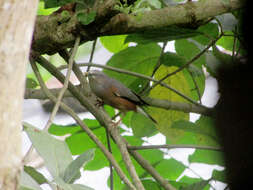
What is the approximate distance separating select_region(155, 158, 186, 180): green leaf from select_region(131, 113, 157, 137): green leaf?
0.56 feet

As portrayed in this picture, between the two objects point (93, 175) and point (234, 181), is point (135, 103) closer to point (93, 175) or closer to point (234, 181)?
point (93, 175)

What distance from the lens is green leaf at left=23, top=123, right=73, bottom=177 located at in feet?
3.27

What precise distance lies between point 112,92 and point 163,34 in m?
0.83

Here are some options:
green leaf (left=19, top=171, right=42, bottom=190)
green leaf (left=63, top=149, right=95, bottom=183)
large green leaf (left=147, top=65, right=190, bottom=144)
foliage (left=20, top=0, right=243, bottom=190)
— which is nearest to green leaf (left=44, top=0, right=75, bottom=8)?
foliage (left=20, top=0, right=243, bottom=190)

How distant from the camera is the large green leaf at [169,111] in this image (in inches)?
82.7

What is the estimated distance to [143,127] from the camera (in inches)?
84.5

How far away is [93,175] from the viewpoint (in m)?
3.11

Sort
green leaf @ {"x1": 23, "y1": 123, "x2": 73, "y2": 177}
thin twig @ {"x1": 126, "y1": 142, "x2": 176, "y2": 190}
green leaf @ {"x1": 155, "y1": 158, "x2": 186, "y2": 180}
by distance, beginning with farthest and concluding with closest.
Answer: green leaf @ {"x1": 155, "y1": 158, "x2": 186, "y2": 180} < thin twig @ {"x1": 126, "y1": 142, "x2": 176, "y2": 190} < green leaf @ {"x1": 23, "y1": 123, "x2": 73, "y2": 177}

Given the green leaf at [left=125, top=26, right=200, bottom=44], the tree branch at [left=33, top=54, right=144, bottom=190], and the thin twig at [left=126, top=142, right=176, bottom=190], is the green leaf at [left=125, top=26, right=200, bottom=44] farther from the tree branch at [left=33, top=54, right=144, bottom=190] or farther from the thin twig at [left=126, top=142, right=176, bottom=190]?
the thin twig at [left=126, top=142, right=176, bottom=190]

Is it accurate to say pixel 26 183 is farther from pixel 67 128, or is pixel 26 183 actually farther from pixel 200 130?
pixel 67 128

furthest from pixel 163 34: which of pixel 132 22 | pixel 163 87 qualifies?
pixel 163 87

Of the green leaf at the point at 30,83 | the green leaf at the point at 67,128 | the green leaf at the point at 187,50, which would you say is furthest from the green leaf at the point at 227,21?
the green leaf at the point at 30,83

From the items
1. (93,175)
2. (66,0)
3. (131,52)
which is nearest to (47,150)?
(66,0)

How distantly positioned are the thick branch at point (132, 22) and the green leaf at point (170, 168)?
1.99 ft
